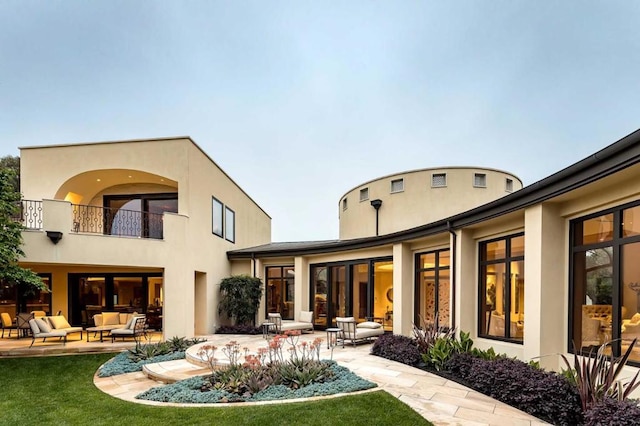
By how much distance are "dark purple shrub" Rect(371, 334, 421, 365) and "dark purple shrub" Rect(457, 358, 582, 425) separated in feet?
6.35

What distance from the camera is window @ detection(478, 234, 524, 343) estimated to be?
7.47 m

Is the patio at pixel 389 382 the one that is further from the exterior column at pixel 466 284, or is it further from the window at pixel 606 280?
the exterior column at pixel 466 284

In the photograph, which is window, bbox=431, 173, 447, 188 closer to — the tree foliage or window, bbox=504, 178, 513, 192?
window, bbox=504, 178, 513, 192

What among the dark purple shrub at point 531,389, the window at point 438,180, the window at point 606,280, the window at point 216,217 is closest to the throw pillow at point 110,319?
the window at point 216,217

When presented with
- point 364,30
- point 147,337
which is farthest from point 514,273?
point 364,30

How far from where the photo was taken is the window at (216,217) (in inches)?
590

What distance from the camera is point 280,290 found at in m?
16.3

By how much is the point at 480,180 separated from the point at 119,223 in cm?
1318

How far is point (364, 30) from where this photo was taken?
1767cm

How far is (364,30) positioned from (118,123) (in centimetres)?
1757

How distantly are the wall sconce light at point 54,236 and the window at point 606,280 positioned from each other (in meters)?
12.8

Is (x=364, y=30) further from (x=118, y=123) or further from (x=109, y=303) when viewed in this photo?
(x=118, y=123)

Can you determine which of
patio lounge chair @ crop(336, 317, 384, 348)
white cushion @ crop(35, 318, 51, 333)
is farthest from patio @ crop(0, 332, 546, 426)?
white cushion @ crop(35, 318, 51, 333)

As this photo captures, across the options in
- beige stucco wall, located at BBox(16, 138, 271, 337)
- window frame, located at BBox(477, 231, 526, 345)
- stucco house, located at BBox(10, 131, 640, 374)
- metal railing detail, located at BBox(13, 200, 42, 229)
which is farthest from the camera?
metal railing detail, located at BBox(13, 200, 42, 229)
